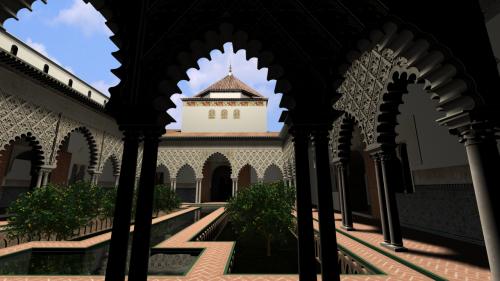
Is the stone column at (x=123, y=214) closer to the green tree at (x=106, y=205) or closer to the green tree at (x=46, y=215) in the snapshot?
the green tree at (x=46, y=215)

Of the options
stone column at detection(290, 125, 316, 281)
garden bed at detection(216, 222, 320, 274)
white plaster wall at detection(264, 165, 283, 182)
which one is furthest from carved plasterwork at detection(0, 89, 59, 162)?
white plaster wall at detection(264, 165, 283, 182)

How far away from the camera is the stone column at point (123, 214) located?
2545mm

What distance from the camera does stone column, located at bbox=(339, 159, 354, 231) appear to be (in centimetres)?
746

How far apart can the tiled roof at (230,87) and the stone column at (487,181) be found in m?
22.7

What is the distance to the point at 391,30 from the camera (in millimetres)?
2893

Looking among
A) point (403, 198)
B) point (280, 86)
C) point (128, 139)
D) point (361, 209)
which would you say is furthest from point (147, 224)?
point (361, 209)

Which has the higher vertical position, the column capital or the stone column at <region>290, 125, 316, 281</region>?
the column capital

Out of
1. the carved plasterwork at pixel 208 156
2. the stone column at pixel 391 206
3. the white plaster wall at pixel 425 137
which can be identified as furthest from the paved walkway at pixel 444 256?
the carved plasterwork at pixel 208 156

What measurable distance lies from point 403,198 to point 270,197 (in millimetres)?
4889

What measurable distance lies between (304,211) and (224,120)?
831 inches

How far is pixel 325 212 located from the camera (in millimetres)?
2801

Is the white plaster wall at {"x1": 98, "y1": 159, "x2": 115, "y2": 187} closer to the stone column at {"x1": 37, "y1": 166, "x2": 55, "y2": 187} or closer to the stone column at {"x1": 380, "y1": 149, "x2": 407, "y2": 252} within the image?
the stone column at {"x1": 37, "y1": 166, "x2": 55, "y2": 187}

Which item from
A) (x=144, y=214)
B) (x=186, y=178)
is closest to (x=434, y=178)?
(x=144, y=214)

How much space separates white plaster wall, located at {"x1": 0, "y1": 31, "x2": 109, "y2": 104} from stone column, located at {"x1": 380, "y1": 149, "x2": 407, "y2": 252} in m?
14.9
